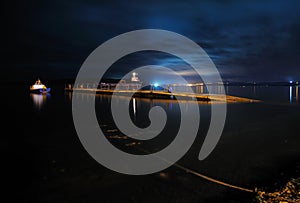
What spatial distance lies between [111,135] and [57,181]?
6.85 metres

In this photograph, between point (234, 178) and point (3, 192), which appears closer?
point (3, 192)

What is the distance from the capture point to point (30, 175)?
296 inches

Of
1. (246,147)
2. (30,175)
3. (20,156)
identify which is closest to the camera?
(30,175)

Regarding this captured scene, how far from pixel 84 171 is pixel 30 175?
6.25 feet

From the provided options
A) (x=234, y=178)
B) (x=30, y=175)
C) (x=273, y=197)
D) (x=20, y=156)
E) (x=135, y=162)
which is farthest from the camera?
(x=20, y=156)

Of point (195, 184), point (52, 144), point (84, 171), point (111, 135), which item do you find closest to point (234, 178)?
point (195, 184)

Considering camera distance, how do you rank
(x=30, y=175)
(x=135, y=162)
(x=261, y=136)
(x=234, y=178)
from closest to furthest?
(x=234, y=178), (x=30, y=175), (x=135, y=162), (x=261, y=136)

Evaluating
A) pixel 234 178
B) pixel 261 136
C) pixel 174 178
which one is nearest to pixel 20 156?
pixel 174 178

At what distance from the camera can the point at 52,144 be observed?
38.6 feet

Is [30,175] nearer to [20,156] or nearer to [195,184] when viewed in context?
[20,156]

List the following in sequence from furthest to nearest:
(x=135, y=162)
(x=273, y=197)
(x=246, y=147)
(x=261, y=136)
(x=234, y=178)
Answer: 1. (x=261, y=136)
2. (x=246, y=147)
3. (x=135, y=162)
4. (x=234, y=178)
5. (x=273, y=197)

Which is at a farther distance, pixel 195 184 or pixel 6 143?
pixel 6 143

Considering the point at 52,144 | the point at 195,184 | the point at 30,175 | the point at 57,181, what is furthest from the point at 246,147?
the point at 52,144

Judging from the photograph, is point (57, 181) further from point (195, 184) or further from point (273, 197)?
point (273, 197)
